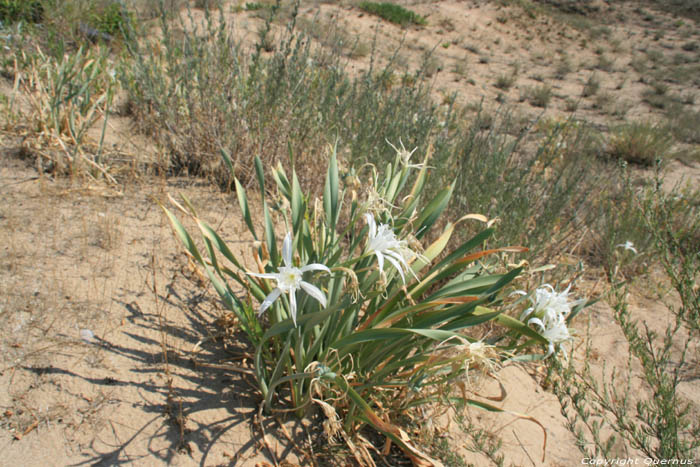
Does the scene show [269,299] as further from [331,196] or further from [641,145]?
[641,145]

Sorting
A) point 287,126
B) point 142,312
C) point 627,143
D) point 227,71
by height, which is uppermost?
point 227,71

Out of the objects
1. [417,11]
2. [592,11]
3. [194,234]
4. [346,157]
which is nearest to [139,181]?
Answer: [194,234]

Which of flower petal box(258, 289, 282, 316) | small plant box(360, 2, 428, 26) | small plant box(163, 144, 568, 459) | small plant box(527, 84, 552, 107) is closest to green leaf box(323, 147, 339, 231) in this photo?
small plant box(163, 144, 568, 459)

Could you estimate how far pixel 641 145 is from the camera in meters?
6.73

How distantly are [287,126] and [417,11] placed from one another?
15861 millimetres

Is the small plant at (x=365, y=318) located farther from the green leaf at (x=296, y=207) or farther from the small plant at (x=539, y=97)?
the small plant at (x=539, y=97)

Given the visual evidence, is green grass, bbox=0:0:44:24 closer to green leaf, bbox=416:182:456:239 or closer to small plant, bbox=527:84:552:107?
green leaf, bbox=416:182:456:239

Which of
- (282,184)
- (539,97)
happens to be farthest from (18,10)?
(539,97)

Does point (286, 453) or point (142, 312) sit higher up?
point (142, 312)

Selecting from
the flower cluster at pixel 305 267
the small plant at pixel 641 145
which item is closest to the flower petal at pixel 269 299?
the flower cluster at pixel 305 267

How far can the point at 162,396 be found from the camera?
5.52 ft

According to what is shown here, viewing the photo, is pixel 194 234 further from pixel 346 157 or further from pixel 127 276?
pixel 346 157

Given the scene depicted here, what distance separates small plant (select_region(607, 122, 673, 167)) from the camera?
6703 mm

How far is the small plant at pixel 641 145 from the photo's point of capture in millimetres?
6703
